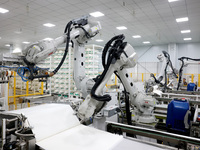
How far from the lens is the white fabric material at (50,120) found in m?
1.81

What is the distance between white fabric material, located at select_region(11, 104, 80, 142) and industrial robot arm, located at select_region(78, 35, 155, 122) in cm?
18

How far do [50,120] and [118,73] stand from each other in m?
1.49

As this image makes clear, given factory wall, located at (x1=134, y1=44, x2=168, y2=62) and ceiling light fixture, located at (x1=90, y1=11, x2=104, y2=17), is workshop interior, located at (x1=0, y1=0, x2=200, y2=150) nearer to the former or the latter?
ceiling light fixture, located at (x1=90, y1=11, x2=104, y2=17)

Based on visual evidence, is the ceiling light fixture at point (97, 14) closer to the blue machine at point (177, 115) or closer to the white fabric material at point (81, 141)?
the blue machine at point (177, 115)

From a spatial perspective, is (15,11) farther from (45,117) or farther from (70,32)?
(45,117)

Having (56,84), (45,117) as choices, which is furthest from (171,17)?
(45,117)

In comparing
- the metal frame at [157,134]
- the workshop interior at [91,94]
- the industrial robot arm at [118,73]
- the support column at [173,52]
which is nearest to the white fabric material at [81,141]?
the workshop interior at [91,94]

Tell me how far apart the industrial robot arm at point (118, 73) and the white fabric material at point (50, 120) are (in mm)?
182

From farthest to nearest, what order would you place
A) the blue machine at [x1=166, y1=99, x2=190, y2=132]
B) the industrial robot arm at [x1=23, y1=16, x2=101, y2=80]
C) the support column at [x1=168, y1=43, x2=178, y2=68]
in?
the support column at [x1=168, y1=43, x2=178, y2=68]
the blue machine at [x1=166, y1=99, x2=190, y2=132]
the industrial robot arm at [x1=23, y1=16, x2=101, y2=80]

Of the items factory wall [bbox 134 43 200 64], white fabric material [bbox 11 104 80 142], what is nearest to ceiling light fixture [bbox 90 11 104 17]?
white fabric material [bbox 11 104 80 142]

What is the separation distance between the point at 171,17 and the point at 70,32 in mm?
7865

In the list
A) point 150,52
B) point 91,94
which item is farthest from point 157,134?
point 150,52

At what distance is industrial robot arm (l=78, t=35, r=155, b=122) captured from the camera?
2.24 m

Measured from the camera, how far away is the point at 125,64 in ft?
8.84
